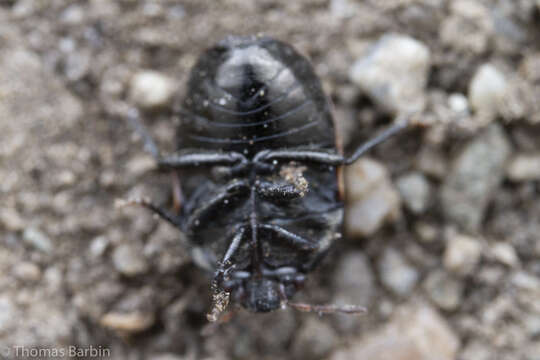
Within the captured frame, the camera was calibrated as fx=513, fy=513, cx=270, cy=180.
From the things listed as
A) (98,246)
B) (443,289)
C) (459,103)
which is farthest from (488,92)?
(98,246)

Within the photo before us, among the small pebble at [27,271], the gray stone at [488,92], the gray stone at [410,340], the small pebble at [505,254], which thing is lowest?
the gray stone at [410,340]

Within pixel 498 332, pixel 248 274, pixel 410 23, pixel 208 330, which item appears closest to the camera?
pixel 248 274

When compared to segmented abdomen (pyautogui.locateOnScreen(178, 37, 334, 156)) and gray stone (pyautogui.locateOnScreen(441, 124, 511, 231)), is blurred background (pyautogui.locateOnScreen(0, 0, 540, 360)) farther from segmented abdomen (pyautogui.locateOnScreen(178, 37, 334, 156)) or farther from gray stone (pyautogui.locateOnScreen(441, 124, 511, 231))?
segmented abdomen (pyautogui.locateOnScreen(178, 37, 334, 156))

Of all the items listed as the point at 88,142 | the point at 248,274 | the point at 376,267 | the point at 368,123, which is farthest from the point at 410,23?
the point at 88,142

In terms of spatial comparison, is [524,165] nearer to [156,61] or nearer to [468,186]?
[468,186]

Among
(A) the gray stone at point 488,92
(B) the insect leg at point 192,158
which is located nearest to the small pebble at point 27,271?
(B) the insect leg at point 192,158

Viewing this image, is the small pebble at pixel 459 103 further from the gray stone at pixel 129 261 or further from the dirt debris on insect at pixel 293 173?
the gray stone at pixel 129 261
